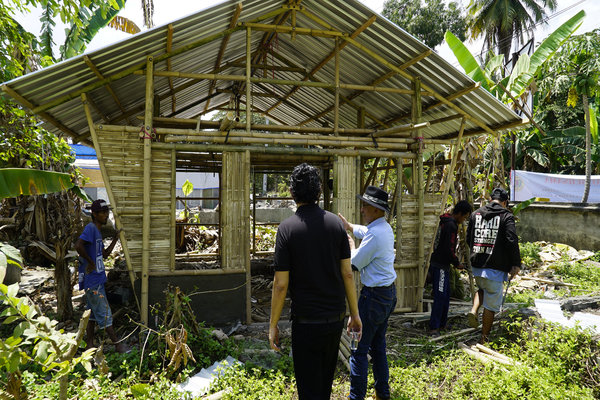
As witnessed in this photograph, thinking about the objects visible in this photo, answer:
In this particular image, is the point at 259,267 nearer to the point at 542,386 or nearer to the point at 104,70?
the point at 104,70

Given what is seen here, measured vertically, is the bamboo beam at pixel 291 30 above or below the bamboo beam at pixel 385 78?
above

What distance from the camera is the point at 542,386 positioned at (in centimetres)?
387

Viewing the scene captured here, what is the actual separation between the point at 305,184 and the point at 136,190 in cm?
341

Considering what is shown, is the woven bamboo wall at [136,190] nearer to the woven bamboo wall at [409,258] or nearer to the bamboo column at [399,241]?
the bamboo column at [399,241]

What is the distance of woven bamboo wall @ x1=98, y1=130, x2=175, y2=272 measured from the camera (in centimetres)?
538

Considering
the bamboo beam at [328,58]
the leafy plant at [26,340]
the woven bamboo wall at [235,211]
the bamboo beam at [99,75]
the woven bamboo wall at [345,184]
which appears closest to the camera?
the leafy plant at [26,340]

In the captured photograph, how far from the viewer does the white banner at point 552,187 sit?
12363 mm

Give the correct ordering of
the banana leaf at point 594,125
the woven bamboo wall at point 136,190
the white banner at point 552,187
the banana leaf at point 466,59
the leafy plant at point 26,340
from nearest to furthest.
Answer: the leafy plant at point 26,340 < the woven bamboo wall at point 136,190 < the banana leaf at point 466,59 < the white banner at point 552,187 < the banana leaf at point 594,125

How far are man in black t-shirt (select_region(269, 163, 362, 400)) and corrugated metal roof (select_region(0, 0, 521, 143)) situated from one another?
11.1 ft

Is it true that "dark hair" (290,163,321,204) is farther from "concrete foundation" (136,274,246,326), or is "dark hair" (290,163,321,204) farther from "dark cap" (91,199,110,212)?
"concrete foundation" (136,274,246,326)

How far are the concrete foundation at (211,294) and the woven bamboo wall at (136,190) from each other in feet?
0.87

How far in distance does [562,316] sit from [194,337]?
494cm

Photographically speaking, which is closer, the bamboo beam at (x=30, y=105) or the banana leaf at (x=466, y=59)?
the bamboo beam at (x=30, y=105)

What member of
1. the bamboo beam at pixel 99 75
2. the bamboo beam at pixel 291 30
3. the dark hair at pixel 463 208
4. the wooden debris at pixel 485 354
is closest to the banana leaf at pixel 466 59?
the bamboo beam at pixel 291 30
